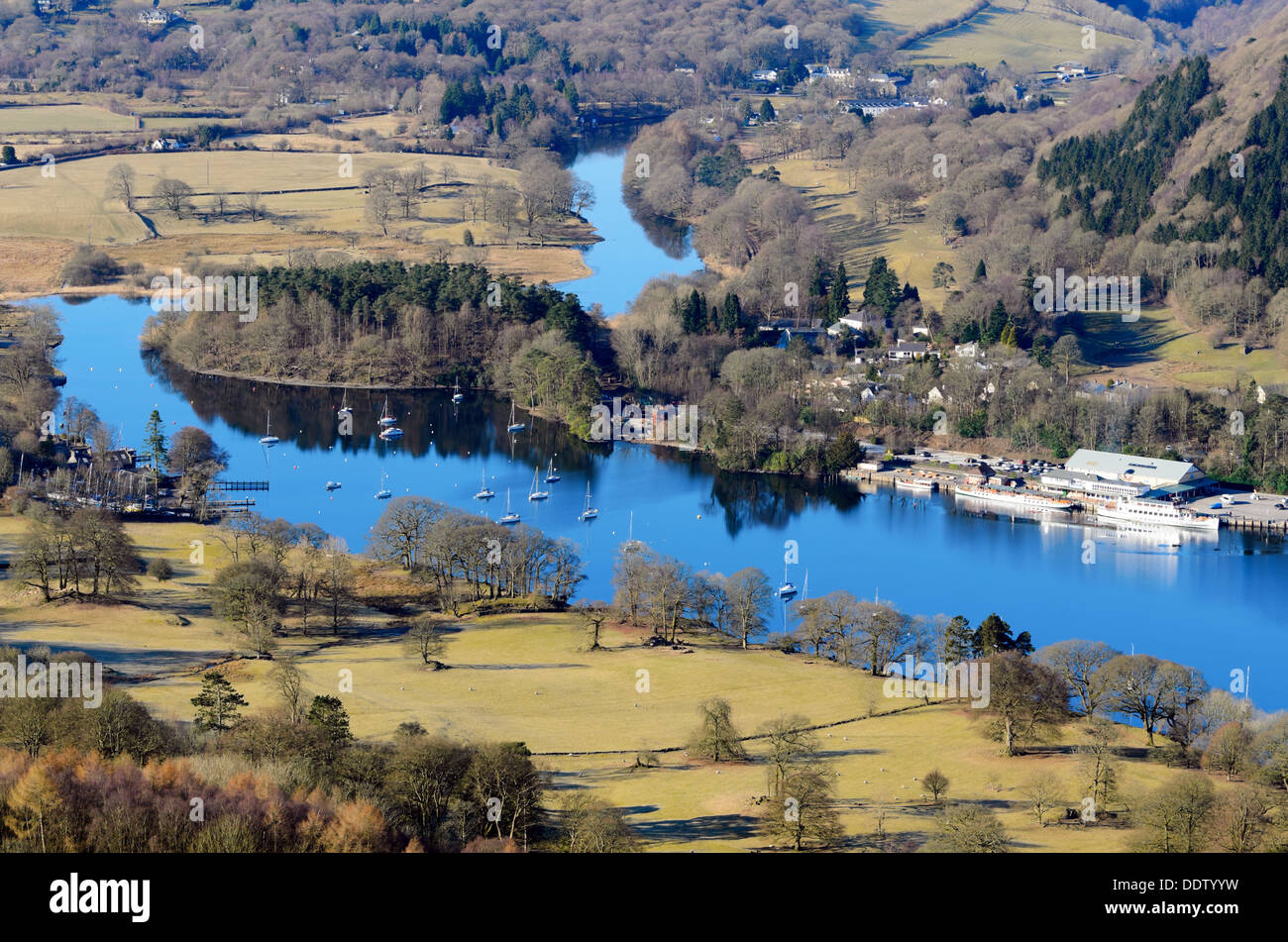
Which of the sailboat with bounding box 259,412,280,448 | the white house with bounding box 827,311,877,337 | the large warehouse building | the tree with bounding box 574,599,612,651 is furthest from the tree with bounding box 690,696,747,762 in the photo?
the white house with bounding box 827,311,877,337

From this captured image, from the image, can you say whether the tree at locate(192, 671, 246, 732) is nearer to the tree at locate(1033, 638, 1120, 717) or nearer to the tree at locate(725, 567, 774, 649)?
the tree at locate(725, 567, 774, 649)

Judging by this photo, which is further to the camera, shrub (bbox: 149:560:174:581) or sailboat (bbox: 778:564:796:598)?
sailboat (bbox: 778:564:796:598)

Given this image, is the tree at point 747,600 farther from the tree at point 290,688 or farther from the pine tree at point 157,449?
the pine tree at point 157,449

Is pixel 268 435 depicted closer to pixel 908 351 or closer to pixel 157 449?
pixel 157 449

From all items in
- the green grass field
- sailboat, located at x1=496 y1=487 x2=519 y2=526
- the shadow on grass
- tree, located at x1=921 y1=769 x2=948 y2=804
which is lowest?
the shadow on grass

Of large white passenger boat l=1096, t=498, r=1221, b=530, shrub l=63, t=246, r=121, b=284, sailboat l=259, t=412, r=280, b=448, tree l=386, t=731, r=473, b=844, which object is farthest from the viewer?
shrub l=63, t=246, r=121, b=284

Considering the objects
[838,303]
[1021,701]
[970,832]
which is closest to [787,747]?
[970,832]

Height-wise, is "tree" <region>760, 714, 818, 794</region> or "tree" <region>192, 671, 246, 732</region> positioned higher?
"tree" <region>192, 671, 246, 732</region>
